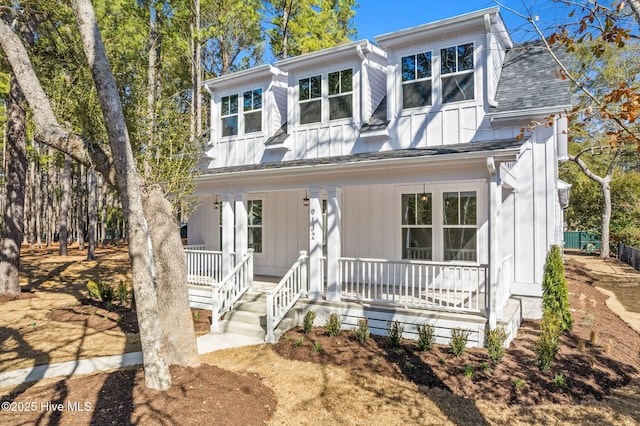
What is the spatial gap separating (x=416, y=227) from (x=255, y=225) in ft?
16.3

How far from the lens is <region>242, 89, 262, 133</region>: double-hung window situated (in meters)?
11.4

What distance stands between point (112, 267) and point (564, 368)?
15.9 meters

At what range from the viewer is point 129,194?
15.7ft

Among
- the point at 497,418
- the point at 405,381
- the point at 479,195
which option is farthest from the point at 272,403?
the point at 479,195

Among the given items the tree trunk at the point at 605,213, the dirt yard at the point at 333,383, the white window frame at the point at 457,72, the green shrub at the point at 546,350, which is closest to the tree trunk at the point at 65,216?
the dirt yard at the point at 333,383

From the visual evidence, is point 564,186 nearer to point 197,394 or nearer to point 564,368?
point 564,368

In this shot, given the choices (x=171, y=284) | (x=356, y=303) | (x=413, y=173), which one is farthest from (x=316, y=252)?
(x=171, y=284)

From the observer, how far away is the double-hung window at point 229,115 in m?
11.8

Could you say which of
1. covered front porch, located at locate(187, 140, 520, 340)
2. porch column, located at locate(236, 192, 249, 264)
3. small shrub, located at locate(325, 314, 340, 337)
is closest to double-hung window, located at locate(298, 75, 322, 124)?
covered front porch, located at locate(187, 140, 520, 340)

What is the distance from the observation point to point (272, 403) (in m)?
4.82

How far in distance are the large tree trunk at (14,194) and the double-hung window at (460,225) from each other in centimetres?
1148

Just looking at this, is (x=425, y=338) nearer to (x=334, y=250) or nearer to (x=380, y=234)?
(x=334, y=250)

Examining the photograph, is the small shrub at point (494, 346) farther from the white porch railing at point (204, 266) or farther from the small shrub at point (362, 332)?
the white porch railing at point (204, 266)

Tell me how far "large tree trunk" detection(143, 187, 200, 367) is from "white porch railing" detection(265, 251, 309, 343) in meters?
1.99
